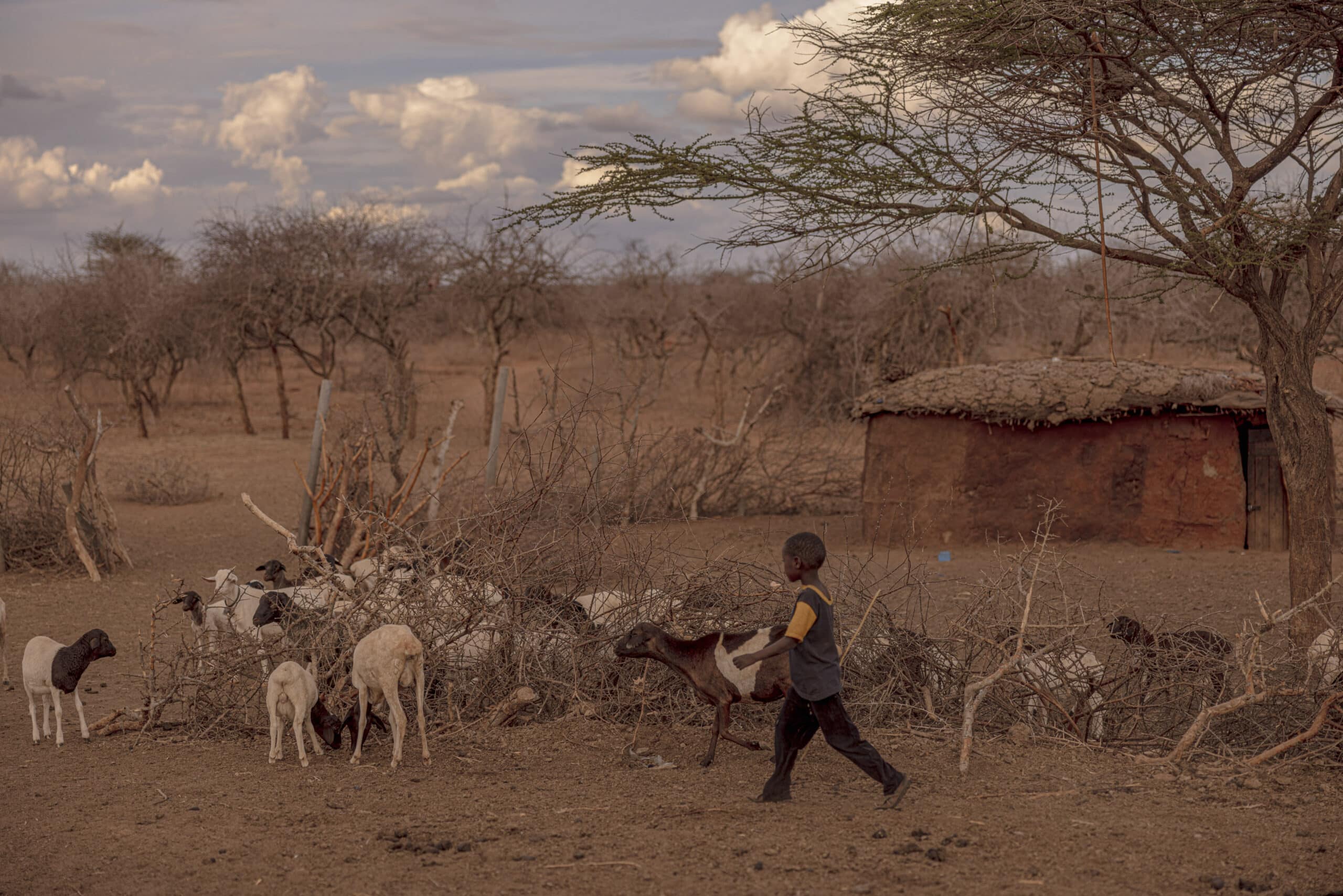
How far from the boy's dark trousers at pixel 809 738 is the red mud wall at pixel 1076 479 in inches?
283

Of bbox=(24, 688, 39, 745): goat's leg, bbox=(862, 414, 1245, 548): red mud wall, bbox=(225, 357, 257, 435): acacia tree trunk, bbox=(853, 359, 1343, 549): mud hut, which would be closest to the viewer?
bbox=(24, 688, 39, 745): goat's leg

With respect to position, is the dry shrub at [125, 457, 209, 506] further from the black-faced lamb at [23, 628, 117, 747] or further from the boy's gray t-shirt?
the boy's gray t-shirt

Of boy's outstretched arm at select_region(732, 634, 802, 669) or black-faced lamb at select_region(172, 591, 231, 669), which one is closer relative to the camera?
boy's outstretched arm at select_region(732, 634, 802, 669)

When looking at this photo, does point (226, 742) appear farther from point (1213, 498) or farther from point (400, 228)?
point (400, 228)

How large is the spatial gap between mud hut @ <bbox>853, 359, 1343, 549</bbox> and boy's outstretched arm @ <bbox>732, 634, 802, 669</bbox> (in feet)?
24.0

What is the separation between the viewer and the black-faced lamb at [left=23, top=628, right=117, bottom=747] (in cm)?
533

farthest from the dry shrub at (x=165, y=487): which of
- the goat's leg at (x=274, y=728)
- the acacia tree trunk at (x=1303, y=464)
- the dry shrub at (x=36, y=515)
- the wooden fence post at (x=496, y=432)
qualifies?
the acacia tree trunk at (x=1303, y=464)

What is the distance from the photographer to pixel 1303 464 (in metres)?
7.14

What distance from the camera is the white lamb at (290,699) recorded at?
4.80 meters

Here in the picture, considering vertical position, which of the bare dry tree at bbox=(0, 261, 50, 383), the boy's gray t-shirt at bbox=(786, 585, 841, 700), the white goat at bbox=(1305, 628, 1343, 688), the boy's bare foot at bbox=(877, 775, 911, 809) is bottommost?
the boy's bare foot at bbox=(877, 775, 911, 809)

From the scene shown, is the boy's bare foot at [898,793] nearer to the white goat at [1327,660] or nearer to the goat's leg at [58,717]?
the white goat at [1327,660]

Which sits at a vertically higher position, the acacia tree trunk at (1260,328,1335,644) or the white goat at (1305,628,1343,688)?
the acacia tree trunk at (1260,328,1335,644)

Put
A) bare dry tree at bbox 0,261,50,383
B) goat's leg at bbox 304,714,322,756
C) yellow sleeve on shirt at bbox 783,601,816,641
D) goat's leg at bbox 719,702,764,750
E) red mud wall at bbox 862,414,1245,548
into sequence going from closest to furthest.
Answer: yellow sleeve on shirt at bbox 783,601,816,641
goat's leg at bbox 719,702,764,750
goat's leg at bbox 304,714,322,756
red mud wall at bbox 862,414,1245,548
bare dry tree at bbox 0,261,50,383

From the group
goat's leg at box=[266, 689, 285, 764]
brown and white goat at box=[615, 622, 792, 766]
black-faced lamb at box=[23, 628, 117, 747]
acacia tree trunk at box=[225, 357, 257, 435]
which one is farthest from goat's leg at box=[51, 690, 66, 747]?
acacia tree trunk at box=[225, 357, 257, 435]
